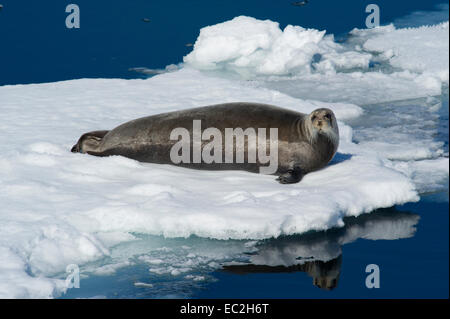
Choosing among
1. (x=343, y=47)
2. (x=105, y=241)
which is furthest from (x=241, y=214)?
(x=343, y=47)

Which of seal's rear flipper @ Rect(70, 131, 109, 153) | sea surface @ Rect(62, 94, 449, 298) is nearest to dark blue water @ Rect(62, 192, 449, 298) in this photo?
sea surface @ Rect(62, 94, 449, 298)

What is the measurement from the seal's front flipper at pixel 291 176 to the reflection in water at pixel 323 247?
2.26 feet

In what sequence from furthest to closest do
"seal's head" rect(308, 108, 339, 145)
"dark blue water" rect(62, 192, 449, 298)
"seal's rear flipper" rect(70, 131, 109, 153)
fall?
"seal's rear flipper" rect(70, 131, 109, 153) < "seal's head" rect(308, 108, 339, 145) < "dark blue water" rect(62, 192, 449, 298)

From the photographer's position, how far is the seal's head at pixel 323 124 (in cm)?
544

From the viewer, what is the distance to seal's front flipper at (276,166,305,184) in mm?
5180

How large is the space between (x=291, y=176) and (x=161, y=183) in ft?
3.26

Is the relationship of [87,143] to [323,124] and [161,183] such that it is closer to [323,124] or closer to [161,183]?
[161,183]

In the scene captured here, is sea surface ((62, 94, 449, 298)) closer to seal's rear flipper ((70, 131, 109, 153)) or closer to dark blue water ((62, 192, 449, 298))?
dark blue water ((62, 192, 449, 298))

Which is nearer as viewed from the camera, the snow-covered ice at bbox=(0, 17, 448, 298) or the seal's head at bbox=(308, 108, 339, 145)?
the snow-covered ice at bbox=(0, 17, 448, 298)

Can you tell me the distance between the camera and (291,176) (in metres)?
5.24

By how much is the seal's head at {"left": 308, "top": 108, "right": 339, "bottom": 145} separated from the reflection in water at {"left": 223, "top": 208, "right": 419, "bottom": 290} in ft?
3.14
